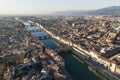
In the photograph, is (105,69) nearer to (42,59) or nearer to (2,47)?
(42,59)

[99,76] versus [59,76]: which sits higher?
[59,76]

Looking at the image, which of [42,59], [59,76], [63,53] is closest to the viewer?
[59,76]

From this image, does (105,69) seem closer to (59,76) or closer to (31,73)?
(59,76)

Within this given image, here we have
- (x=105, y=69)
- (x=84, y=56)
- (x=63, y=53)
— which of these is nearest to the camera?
(x=105, y=69)

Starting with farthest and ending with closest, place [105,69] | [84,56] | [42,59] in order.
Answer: [84,56]
[42,59]
[105,69]

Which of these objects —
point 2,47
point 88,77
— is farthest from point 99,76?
point 2,47

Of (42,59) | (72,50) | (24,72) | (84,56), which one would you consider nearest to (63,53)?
(72,50)

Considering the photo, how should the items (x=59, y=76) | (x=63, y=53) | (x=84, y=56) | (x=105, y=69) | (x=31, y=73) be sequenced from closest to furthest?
(x=59, y=76) < (x=31, y=73) < (x=105, y=69) < (x=84, y=56) < (x=63, y=53)

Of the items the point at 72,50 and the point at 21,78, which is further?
the point at 72,50

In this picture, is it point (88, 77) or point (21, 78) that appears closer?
point (21, 78)
